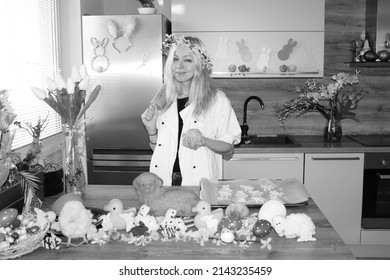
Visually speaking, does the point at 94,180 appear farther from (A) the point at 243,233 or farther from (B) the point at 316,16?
(A) the point at 243,233

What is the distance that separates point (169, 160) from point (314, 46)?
5.56ft

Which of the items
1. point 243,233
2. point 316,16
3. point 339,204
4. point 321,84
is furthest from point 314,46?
point 243,233

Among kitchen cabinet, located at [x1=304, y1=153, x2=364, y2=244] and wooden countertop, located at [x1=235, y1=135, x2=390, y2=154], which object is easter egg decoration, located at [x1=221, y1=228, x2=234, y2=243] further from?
kitchen cabinet, located at [x1=304, y1=153, x2=364, y2=244]

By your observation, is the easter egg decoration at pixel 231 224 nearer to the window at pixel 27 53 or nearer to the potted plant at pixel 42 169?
the potted plant at pixel 42 169

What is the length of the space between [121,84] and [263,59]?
1.06m

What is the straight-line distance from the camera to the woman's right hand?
2191 mm

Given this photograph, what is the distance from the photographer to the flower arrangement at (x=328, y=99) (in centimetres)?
364

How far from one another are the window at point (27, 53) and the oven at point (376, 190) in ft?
7.42

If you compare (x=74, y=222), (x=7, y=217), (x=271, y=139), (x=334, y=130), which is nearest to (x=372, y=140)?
(x=334, y=130)

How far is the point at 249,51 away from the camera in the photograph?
3.53 m

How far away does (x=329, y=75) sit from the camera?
388 centimetres

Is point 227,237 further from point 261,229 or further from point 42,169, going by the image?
point 42,169

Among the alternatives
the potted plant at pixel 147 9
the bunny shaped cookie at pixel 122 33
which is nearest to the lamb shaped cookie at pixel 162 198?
the bunny shaped cookie at pixel 122 33

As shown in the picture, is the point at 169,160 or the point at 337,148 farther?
the point at 337,148
